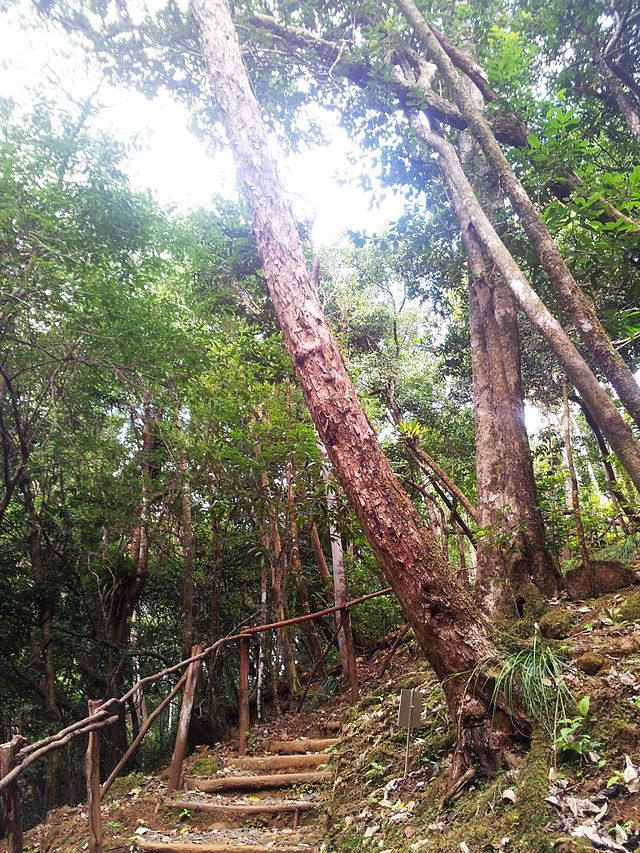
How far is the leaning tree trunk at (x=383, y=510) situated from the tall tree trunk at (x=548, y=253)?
1.80 meters

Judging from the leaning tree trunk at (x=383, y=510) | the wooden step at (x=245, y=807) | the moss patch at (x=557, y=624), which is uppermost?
the leaning tree trunk at (x=383, y=510)

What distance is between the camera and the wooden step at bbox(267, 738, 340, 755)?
5246 mm

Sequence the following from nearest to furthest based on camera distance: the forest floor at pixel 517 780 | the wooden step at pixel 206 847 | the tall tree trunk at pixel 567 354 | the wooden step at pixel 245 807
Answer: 1. the forest floor at pixel 517 780
2. the wooden step at pixel 206 847
3. the tall tree trunk at pixel 567 354
4. the wooden step at pixel 245 807

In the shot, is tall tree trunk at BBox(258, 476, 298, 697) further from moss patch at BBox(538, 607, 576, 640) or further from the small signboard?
the small signboard

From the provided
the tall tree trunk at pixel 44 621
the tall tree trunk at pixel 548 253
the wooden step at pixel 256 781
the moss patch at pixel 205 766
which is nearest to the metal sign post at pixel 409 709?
the wooden step at pixel 256 781

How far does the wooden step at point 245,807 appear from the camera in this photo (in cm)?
394

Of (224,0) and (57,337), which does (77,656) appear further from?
(224,0)

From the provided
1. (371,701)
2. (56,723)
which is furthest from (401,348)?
(56,723)

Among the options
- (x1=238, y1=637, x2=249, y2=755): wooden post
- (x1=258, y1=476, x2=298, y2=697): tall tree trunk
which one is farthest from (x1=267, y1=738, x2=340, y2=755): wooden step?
(x1=258, y1=476, x2=298, y2=697): tall tree trunk

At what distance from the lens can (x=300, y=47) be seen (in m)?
7.25

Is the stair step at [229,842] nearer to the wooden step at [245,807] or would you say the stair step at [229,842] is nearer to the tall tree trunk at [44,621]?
the wooden step at [245,807]

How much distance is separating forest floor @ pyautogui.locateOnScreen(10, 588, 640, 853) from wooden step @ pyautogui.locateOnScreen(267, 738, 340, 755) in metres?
0.94

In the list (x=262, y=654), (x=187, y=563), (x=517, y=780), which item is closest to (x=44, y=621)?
(x=187, y=563)

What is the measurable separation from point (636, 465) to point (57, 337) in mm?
5732
